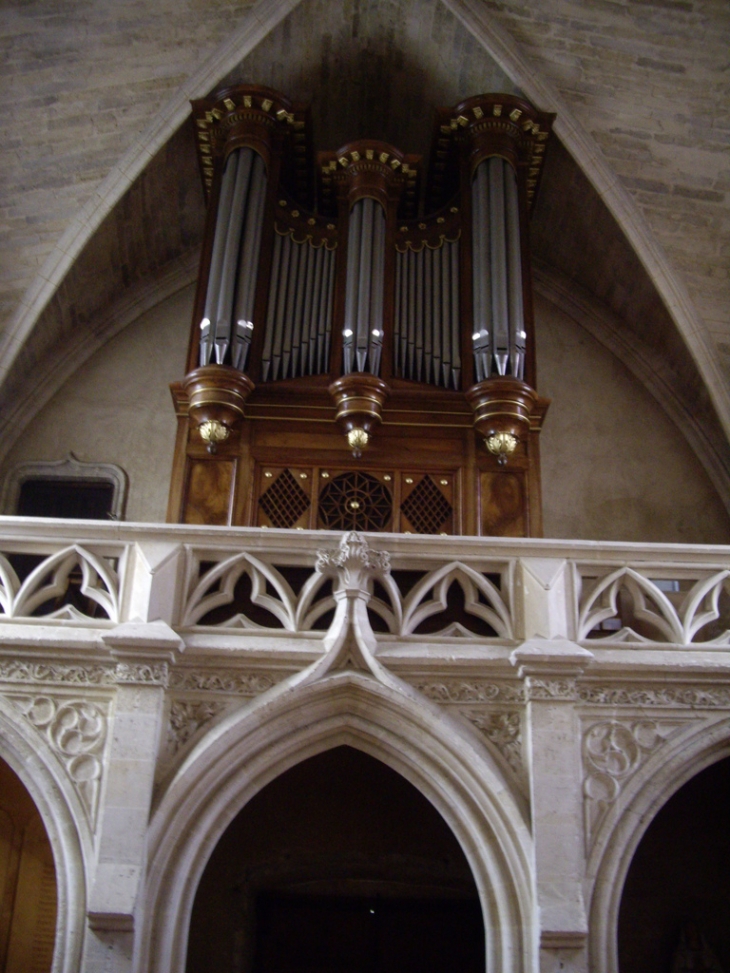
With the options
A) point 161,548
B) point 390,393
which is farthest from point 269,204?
point 161,548

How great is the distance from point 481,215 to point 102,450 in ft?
13.2

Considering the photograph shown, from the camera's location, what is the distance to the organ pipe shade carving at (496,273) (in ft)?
29.7

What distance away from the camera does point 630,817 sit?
21.4ft

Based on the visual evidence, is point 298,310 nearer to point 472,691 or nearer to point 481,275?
point 481,275

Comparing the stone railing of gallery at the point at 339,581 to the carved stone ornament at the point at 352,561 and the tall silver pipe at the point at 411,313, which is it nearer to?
the carved stone ornament at the point at 352,561

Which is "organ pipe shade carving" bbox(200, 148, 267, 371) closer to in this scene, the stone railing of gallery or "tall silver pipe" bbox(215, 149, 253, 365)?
"tall silver pipe" bbox(215, 149, 253, 365)

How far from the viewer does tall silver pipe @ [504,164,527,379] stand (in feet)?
29.7

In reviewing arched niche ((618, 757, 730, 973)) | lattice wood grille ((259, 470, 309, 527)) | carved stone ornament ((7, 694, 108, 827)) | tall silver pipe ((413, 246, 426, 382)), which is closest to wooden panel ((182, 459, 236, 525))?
lattice wood grille ((259, 470, 309, 527))

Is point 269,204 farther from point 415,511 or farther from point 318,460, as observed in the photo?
point 415,511

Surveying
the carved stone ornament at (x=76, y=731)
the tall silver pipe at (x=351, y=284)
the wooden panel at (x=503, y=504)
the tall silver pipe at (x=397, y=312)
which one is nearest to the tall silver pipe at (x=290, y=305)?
the tall silver pipe at (x=351, y=284)

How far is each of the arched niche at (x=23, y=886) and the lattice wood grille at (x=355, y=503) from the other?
2.96m

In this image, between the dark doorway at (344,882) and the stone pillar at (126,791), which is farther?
the dark doorway at (344,882)

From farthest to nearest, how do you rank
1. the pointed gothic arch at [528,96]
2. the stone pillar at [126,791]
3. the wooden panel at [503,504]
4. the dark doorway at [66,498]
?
the dark doorway at [66,498]
the pointed gothic arch at [528,96]
the wooden panel at [503,504]
the stone pillar at [126,791]

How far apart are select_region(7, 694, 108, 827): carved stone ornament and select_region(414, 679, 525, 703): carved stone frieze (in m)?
1.88
